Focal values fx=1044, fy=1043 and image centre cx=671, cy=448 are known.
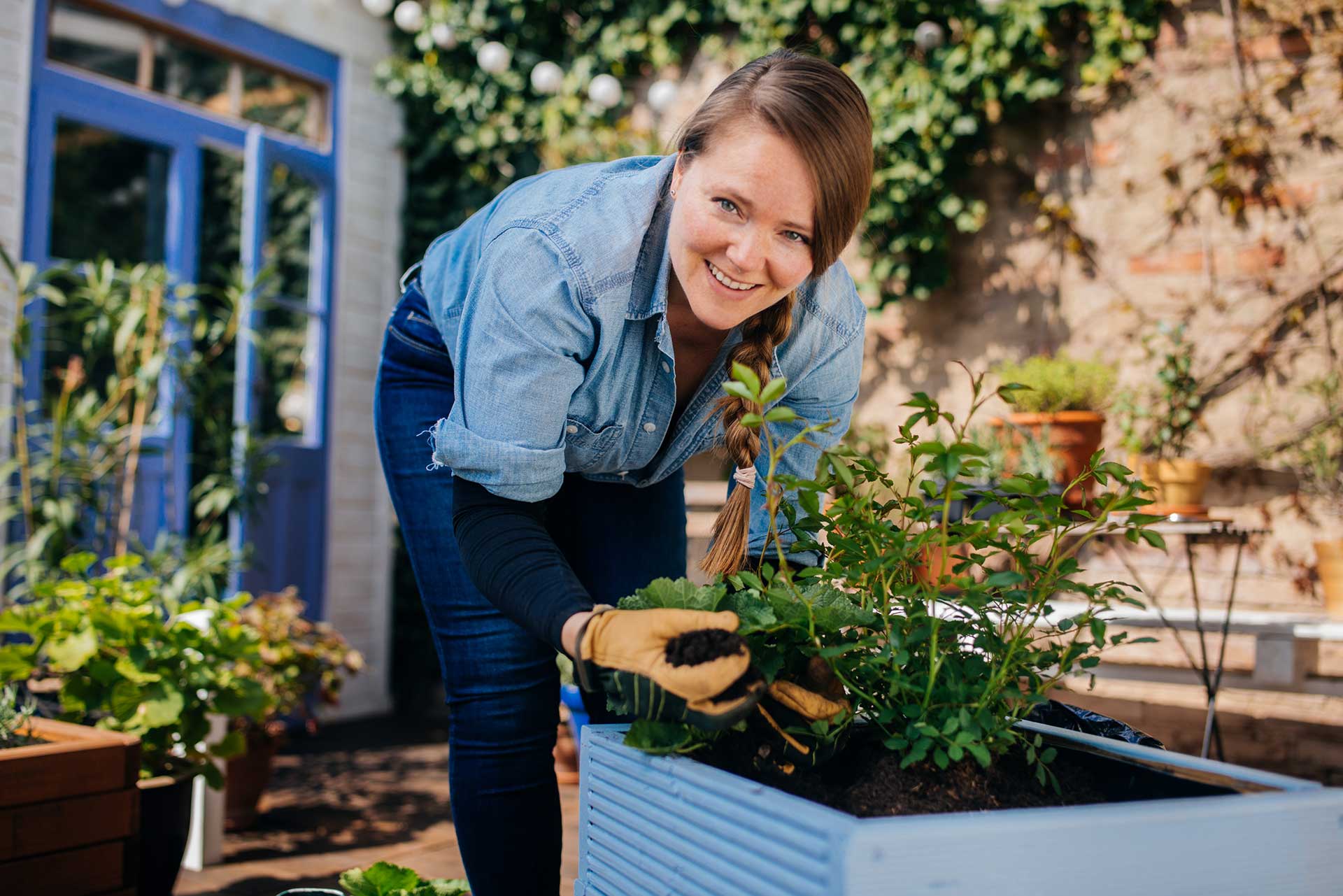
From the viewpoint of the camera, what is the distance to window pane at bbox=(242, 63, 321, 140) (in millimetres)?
3953

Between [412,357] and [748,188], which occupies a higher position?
[748,188]

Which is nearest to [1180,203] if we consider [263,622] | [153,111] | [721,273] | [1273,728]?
[1273,728]

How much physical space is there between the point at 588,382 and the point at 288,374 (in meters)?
3.60

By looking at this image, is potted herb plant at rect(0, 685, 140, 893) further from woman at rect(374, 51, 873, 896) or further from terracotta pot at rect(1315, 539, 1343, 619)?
terracotta pot at rect(1315, 539, 1343, 619)

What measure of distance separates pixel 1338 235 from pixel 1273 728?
1317 millimetres

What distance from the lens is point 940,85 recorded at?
10.6 ft

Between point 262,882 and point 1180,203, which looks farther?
point 1180,203

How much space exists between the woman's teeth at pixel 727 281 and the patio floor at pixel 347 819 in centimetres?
126

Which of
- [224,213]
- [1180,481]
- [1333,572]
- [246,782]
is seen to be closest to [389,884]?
[246,782]

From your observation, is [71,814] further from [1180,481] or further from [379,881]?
[1180,481]

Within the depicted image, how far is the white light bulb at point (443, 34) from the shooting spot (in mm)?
4148

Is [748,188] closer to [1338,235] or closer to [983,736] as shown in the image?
[983,736]

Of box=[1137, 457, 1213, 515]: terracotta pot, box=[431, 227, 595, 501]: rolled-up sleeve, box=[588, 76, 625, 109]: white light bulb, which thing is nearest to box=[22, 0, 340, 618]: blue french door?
box=[588, 76, 625, 109]: white light bulb

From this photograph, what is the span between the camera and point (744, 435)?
117 cm
